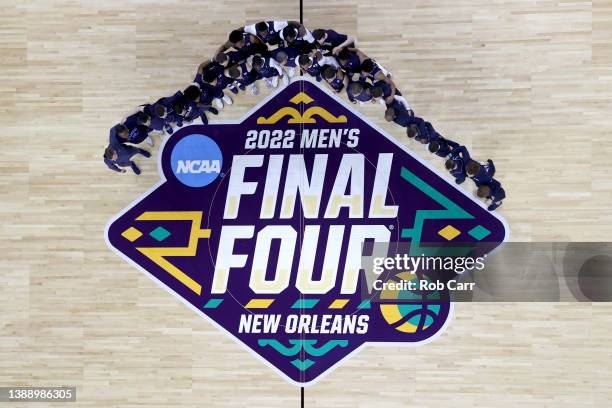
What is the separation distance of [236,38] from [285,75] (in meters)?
0.74

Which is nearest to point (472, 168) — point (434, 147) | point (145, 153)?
point (434, 147)

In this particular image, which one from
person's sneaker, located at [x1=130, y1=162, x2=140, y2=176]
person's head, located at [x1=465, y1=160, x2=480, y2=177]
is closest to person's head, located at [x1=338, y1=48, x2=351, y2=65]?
person's head, located at [x1=465, y1=160, x2=480, y2=177]

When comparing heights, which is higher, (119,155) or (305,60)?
(305,60)

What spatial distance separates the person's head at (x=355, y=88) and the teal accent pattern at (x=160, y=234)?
2206mm

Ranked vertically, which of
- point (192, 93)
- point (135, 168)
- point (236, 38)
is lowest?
point (135, 168)

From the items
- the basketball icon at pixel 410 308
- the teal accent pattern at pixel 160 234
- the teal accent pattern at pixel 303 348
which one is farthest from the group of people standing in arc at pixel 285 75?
the teal accent pattern at pixel 303 348

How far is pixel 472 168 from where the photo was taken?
4562 mm

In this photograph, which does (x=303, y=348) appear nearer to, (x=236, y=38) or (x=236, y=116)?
Answer: (x=236, y=116)

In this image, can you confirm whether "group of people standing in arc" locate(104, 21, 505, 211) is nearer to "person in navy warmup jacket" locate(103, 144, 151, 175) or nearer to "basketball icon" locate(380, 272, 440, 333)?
"person in navy warmup jacket" locate(103, 144, 151, 175)

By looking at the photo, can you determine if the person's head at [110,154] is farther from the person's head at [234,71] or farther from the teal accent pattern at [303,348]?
Result: the teal accent pattern at [303,348]

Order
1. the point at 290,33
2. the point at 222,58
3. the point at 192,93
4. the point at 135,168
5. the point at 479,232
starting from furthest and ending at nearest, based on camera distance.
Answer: the point at 135,168 < the point at 479,232 < the point at 192,93 < the point at 222,58 < the point at 290,33

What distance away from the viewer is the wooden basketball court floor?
484 cm

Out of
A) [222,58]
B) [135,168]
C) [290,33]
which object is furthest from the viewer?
[135,168]

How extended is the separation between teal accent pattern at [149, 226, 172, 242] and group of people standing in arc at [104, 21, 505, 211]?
69cm
